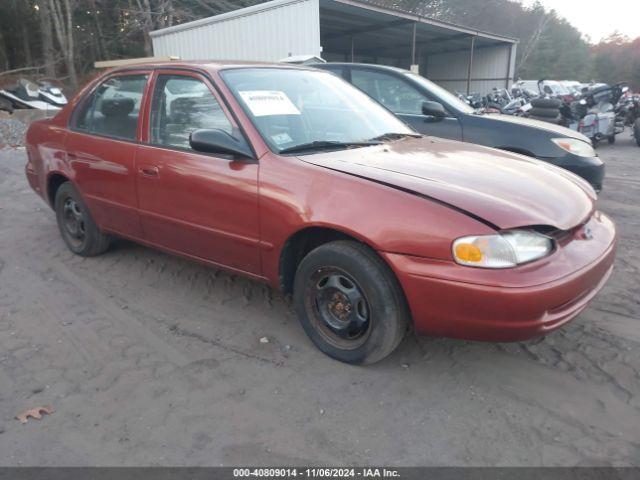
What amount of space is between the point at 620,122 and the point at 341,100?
12.0m

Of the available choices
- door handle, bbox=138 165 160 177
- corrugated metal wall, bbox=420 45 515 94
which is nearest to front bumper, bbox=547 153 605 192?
door handle, bbox=138 165 160 177

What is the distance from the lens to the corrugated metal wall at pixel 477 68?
74.0ft

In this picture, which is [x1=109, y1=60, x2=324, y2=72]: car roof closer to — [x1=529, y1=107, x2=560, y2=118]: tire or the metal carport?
→ [x1=529, y1=107, x2=560, y2=118]: tire

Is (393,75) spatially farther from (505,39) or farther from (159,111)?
(505,39)

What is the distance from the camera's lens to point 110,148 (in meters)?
3.84

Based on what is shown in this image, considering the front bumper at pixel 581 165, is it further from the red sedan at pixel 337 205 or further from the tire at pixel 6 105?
the tire at pixel 6 105

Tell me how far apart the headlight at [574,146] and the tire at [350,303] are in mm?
3583

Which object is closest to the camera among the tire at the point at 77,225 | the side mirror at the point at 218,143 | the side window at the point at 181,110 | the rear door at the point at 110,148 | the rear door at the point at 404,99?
the side mirror at the point at 218,143

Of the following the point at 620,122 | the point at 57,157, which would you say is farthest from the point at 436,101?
the point at 620,122

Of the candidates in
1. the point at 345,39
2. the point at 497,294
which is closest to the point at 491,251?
the point at 497,294

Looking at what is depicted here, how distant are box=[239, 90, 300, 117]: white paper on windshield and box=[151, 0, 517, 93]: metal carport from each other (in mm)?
9264

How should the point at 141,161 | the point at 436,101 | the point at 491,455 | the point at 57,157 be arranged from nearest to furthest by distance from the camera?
the point at 491,455 → the point at 141,161 → the point at 57,157 → the point at 436,101

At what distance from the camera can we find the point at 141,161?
3566 mm

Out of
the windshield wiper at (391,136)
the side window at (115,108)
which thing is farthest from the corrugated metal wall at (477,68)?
the side window at (115,108)
